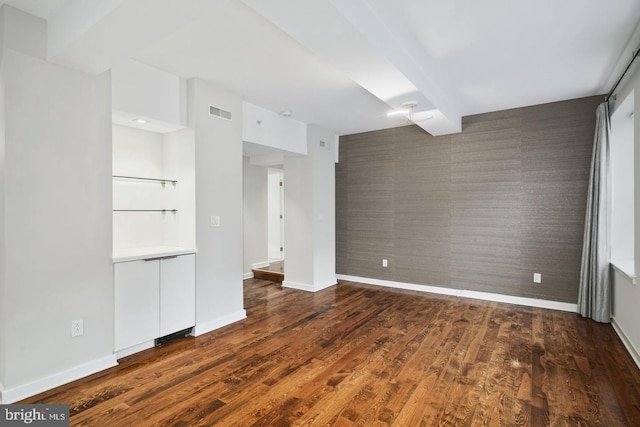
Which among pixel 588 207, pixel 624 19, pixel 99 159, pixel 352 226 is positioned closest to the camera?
pixel 624 19

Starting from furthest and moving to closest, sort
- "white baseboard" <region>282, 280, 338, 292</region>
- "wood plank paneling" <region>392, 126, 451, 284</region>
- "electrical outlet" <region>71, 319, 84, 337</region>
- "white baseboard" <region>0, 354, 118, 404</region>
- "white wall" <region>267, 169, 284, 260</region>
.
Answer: "white wall" <region>267, 169, 284, 260</region> < "white baseboard" <region>282, 280, 338, 292</region> < "wood plank paneling" <region>392, 126, 451, 284</region> < "electrical outlet" <region>71, 319, 84, 337</region> < "white baseboard" <region>0, 354, 118, 404</region>

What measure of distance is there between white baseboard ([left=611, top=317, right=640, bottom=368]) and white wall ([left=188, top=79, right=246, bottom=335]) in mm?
3861

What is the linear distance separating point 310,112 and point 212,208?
2074mm

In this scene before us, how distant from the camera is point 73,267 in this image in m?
2.55

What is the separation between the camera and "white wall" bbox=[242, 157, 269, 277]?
634 centimetres

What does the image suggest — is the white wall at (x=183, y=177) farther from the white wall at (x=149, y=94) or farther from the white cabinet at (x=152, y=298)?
the white cabinet at (x=152, y=298)

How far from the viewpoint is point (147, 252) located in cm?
316

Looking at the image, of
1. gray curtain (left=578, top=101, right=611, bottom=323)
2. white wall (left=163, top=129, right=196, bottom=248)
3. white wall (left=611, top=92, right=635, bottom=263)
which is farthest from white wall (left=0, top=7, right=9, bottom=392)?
white wall (left=611, top=92, right=635, bottom=263)

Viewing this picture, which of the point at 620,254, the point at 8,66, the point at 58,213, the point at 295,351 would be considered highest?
the point at 8,66

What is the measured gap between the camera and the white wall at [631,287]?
2.80 meters

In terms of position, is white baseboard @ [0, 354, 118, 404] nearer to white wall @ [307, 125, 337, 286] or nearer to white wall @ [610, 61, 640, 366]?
white wall @ [307, 125, 337, 286]

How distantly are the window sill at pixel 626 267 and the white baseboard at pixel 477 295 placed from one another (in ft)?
2.54

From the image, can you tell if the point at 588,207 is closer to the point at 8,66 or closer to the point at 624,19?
the point at 624,19

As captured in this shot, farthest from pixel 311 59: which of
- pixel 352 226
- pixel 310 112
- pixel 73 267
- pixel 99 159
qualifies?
pixel 352 226
